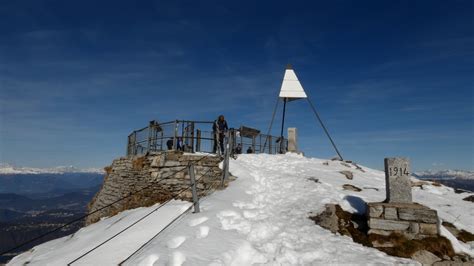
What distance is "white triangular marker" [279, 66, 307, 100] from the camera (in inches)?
830

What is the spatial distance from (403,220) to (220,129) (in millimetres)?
9265

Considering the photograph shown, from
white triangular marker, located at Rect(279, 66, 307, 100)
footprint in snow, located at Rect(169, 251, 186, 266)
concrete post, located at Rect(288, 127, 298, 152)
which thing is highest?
white triangular marker, located at Rect(279, 66, 307, 100)

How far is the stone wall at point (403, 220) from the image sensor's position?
7.29 m

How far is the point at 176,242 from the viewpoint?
6.96m

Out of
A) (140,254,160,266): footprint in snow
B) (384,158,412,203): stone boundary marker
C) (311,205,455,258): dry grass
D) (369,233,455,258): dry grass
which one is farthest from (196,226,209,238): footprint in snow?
(384,158,412,203): stone boundary marker

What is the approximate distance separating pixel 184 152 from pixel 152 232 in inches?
241

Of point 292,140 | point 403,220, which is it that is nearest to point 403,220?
point 403,220

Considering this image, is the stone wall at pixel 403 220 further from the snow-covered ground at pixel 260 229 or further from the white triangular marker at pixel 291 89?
the white triangular marker at pixel 291 89

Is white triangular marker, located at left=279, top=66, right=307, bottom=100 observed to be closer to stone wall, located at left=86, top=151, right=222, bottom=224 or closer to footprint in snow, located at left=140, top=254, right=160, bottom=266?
stone wall, located at left=86, top=151, right=222, bottom=224

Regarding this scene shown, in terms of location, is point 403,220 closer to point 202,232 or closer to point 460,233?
point 460,233

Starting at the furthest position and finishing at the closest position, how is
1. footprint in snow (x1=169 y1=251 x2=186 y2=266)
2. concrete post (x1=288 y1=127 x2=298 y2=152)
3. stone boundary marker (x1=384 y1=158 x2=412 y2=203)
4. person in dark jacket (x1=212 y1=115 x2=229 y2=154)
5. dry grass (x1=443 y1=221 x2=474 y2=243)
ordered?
concrete post (x1=288 y1=127 x2=298 y2=152) → person in dark jacket (x1=212 y1=115 x2=229 y2=154) → stone boundary marker (x1=384 y1=158 x2=412 y2=203) → dry grass (x1=443 y1=221 x2=474 y2=243) → footprint in snow (x1=169 y1=251 x2=186 y2=266)

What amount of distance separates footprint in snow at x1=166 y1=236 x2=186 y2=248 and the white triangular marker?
50.9ft

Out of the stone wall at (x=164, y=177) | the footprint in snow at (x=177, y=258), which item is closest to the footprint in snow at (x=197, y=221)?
the footprint in snow at (x=177, y=258)

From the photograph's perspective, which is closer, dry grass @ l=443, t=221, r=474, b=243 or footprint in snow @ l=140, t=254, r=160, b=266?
footprint in snow @ l=140, t=254, r=160, b=266
